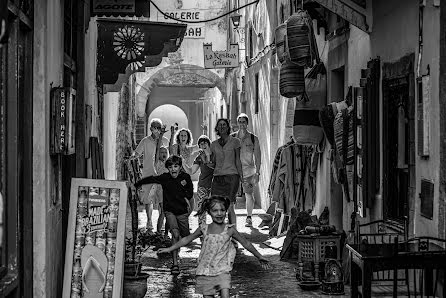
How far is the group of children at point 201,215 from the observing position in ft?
25.8

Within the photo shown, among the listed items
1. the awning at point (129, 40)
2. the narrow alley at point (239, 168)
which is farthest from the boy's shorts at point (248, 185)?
the awning at point (129, 40)

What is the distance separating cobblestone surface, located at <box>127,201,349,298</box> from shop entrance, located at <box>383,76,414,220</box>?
4.07 feet

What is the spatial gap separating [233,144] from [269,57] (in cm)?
662

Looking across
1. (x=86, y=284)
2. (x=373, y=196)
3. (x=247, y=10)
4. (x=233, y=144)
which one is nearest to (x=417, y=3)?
(x=373, y=196)

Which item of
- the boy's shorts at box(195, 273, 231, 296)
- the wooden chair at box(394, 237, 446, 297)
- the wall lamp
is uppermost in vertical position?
the wall lamp

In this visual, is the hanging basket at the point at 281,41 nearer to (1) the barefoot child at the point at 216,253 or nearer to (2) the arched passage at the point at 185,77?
(1) the barefoot child at the point at 216,253

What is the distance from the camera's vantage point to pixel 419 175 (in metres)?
8.17

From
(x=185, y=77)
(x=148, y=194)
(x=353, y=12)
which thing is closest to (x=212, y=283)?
(x=353, y=12)

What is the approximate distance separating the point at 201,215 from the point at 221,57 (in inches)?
520

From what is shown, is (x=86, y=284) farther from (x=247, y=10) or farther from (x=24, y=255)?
(x=247, y=10)

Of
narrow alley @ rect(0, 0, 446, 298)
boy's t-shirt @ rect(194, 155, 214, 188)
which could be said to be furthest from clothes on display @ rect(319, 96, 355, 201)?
boy's t-shirt @ rect(194, 155, 214, 188)

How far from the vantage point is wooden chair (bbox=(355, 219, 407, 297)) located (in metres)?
7.38

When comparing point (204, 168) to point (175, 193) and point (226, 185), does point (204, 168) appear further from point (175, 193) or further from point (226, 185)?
point (175, 193)

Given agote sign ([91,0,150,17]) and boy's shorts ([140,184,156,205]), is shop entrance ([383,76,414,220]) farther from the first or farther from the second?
boy's shorts ([140,184,156,205])
